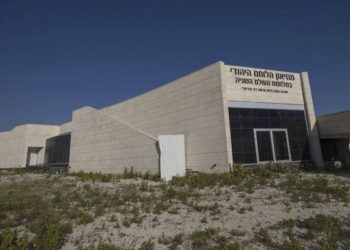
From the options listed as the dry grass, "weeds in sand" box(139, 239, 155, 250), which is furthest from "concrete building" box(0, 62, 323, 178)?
"weeds in sand" box(139, 239, 155, 250)

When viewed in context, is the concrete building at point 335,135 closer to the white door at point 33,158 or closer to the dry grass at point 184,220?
the dry grass at point 184,220

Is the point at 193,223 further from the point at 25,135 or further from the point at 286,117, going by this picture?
the point at 25,135

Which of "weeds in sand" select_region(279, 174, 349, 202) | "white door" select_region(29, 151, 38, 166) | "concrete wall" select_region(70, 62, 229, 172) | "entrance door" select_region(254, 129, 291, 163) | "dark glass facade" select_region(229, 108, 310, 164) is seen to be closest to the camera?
"weeds in sand" select_region(279, 174, 349, 202)

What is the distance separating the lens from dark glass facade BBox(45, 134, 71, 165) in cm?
3431

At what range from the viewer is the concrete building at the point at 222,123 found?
1769 cm

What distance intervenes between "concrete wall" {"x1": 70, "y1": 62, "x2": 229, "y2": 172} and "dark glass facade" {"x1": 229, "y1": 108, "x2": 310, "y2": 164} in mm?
1451

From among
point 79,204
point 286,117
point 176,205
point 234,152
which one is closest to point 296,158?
point 286,117

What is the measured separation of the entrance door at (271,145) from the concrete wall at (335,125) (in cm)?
441

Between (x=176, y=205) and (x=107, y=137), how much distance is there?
1724 centimetres

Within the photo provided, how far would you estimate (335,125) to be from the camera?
19875 mm

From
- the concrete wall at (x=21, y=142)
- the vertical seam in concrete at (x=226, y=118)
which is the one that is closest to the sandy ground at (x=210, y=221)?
the vertical seam in concrete at (x=226, y=118)

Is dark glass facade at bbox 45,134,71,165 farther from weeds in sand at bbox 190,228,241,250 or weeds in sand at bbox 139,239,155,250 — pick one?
weeds in sand at bbox 190,228,241,250

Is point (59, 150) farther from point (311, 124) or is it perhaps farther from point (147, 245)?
point (311, 124)

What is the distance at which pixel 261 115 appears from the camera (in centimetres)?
1927
